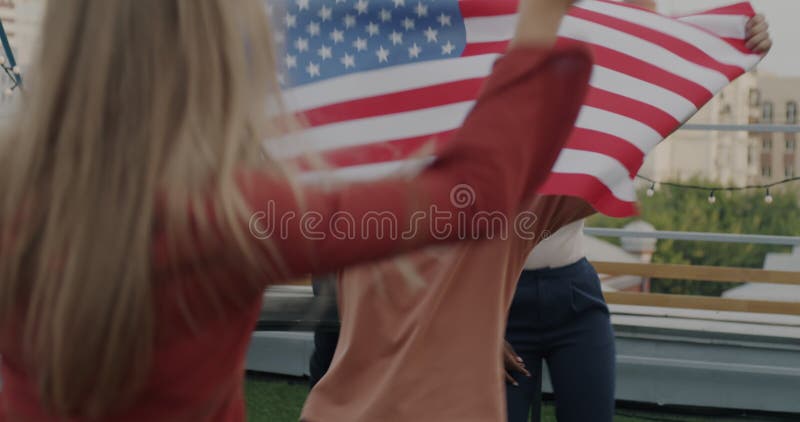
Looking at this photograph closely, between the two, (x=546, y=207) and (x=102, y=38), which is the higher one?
(x=102, y=38)

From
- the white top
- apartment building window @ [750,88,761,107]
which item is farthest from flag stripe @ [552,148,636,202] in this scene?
apartment building window @ [750,88,761,107]

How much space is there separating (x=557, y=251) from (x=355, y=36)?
0.74 metres

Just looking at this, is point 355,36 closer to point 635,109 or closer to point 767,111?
point 635,109

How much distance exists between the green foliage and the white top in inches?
2252

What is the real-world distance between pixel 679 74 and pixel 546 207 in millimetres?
773

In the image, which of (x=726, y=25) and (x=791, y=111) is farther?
(x=791, y=111)

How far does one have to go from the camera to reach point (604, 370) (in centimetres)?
259

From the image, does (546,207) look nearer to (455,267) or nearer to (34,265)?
(455,267)

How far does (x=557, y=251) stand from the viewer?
8.59ft

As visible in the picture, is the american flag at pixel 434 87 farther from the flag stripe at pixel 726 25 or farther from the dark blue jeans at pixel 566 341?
the dark blue jeans at pixel 566 341

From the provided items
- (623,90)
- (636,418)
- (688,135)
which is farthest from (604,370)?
(688,135)

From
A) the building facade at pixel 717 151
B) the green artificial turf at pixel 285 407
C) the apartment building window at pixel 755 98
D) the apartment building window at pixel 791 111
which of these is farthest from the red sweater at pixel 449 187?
the apartment building window at pixel 755 98

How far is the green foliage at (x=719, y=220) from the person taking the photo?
60.0 m

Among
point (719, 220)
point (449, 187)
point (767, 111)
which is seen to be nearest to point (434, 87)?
point (449, 187)
